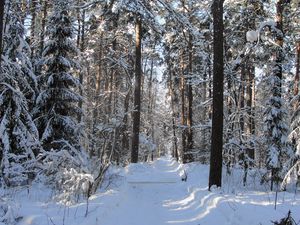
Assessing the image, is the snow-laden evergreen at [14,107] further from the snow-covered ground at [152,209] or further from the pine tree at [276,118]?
the pine tree at [276,118]

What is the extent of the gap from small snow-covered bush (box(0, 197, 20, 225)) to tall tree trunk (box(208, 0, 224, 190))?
24.0ft

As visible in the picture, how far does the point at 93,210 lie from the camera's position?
28.2 feet

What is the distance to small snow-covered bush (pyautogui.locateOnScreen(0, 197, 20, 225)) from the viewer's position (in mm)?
6970

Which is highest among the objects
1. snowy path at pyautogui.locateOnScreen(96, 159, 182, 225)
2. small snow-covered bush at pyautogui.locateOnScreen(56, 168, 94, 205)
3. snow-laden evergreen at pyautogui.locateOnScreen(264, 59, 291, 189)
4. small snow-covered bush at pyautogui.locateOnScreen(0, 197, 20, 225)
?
snow-laden evergreen at pyautogui.locateOnScreen(264, 59, 291, 189)

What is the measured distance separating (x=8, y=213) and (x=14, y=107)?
235 inches

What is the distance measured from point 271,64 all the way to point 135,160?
1052 cm

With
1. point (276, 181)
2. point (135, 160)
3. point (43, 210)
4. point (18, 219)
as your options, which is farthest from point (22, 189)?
point (135, 160)

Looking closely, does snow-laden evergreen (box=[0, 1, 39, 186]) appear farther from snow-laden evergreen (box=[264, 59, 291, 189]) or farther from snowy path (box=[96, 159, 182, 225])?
snow-laden evergreen (box=[264, 59, 291, 189])

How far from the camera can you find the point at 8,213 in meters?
7.11

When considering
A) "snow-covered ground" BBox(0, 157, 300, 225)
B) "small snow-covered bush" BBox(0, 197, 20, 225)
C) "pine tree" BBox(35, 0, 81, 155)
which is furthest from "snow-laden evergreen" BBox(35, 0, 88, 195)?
"small snow-covered bush" BBox(0, 197, 20, 225)

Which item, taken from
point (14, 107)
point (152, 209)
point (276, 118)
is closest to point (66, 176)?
point (152, 209)

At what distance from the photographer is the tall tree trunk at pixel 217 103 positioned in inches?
527

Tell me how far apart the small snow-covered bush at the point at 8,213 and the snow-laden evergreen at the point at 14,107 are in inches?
137

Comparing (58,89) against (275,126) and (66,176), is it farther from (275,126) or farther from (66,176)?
(275,126)
